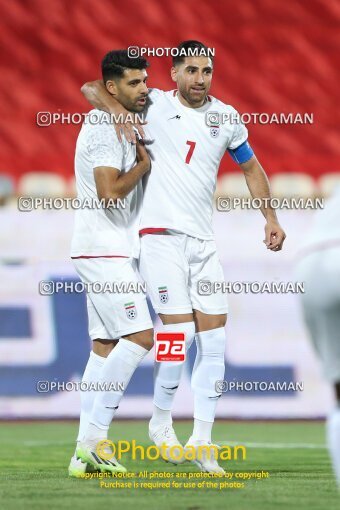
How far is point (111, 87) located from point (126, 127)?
310mm

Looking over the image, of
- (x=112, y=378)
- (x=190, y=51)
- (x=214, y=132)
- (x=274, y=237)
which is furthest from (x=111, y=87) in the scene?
(x=112, y=378)

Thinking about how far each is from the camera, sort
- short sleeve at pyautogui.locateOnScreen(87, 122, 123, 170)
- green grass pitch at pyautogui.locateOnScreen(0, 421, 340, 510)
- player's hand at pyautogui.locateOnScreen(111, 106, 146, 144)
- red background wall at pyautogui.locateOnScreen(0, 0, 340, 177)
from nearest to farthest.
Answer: green grass pitch at pyautogui.locateOnScreen(0, 421, 340, 510), short sleeve at pyautogui.locateOnScreen(87, 122, 123, 170), player's hand at pyautogui.locateOnScreen(111, 106, 146, 144), red background wall at pyautogui.locateOnScreen(0, 0, 340, 177)

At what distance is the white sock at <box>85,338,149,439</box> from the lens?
17.0 feet

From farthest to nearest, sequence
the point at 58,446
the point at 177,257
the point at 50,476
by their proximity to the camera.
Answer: the point at 58,446 < the point at 177,257 < the point at 50,476

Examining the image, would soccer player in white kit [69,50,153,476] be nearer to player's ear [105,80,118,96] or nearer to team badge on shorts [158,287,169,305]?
player's ear [105,80,118,96]

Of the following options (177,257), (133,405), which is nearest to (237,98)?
(133,405)

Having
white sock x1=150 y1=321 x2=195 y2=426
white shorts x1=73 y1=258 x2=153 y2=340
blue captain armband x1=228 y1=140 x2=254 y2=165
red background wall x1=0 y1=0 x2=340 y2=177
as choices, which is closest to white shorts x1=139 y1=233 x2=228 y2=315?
white sock x1=150 y1=321 x2=195 y2=426

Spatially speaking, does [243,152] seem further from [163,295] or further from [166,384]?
[166,384]

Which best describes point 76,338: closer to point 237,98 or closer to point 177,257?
point 177,257

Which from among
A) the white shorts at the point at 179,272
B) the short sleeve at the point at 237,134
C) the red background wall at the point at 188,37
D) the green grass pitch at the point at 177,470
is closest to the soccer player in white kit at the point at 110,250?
the white shorts at the point at 179,272

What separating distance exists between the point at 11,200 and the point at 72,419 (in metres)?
1.68

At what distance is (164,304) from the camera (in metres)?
5.45

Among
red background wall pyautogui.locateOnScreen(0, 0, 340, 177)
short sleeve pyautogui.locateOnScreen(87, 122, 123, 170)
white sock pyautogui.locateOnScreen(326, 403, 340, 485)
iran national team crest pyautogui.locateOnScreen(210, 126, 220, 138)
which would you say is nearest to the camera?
white sock pyautogui.locateOnScreen(326, 403, 340, 485)

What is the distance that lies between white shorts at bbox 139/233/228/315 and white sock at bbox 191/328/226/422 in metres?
0.12
